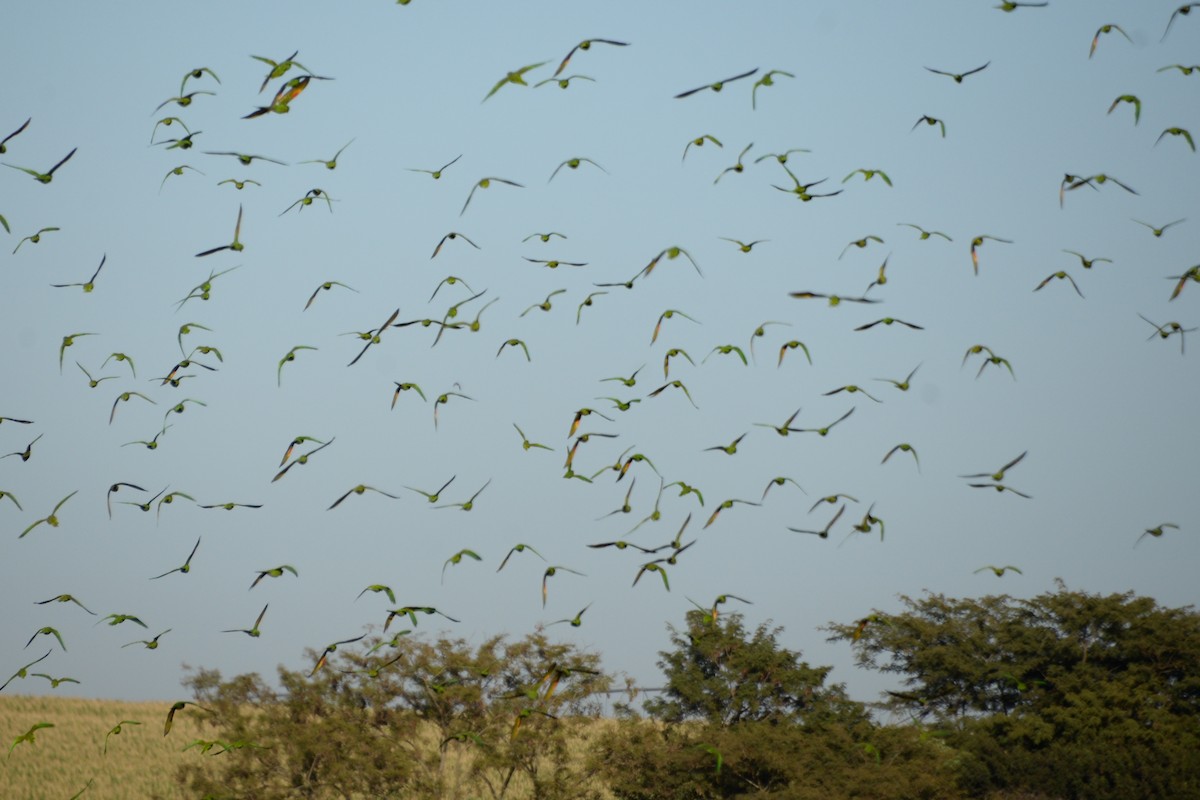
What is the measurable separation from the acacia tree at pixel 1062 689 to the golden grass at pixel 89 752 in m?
29.8

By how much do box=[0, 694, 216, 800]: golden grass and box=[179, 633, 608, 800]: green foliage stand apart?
708cm

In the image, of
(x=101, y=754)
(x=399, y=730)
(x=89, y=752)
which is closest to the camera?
(x=399, y=730)

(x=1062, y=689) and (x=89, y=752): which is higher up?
(x=1062, y=689)

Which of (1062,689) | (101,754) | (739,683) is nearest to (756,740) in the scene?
(739,683)

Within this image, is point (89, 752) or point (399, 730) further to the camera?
point (89, 752)

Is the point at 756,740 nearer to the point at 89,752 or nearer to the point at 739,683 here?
the point at 739,683

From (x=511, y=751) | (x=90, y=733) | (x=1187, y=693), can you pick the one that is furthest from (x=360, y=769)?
(x=90, y=733)

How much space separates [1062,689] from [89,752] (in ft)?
153

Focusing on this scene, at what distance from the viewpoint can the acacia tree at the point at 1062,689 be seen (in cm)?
4288

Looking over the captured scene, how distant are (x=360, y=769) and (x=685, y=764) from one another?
Answer: 10553 mm

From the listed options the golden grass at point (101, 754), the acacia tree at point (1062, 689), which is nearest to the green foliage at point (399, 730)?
the golden grass at point (101, 754)

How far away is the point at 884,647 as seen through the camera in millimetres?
60812

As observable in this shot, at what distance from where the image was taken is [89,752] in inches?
2603

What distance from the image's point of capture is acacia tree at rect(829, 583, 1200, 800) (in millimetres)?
42875
